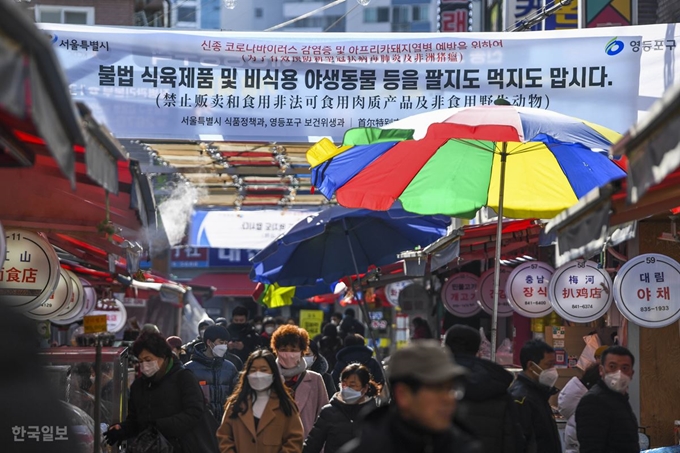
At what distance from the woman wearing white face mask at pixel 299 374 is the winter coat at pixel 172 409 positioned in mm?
1187

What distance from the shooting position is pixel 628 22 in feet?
51.0

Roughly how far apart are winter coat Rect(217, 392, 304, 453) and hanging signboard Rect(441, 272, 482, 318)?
9826 mm

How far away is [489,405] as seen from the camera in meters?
6.78

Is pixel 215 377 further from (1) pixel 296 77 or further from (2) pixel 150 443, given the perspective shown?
(1) pixel 296 77

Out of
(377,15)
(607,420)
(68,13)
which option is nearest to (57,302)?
(607,420)

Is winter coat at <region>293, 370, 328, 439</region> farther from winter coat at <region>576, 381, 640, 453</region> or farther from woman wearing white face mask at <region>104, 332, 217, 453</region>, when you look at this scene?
winter coat at <region>576, 381, 640, 453</region>

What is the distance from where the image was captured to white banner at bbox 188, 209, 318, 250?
27703mm

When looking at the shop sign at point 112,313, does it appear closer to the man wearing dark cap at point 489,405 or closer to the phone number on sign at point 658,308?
the phone number on sign at point 658,308

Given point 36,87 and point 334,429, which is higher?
point 36,87

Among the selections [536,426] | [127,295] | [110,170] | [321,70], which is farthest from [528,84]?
[127,295]

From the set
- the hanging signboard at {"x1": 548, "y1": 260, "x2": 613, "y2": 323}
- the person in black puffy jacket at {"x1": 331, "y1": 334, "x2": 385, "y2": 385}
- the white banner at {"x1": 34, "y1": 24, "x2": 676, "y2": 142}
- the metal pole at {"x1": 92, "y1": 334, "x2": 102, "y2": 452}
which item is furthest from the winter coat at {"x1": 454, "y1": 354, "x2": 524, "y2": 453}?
the white banner at {"x1": 34, "y1": 24, "x2": 676, "y2": 142}

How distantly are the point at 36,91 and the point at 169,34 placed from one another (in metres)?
9.41

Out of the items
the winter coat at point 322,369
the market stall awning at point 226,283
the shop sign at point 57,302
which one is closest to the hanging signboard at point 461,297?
the winter coat at point 322,369

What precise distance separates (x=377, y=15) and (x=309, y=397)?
227ft
